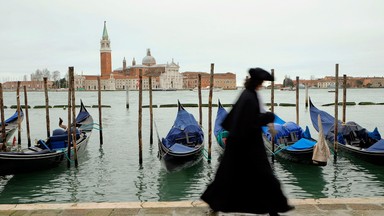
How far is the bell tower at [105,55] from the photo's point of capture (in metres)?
95.7

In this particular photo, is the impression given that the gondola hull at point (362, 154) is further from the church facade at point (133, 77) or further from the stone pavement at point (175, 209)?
the church facade at point (133, 77)

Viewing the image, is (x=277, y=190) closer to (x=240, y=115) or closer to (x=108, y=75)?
(x=240, y=115)

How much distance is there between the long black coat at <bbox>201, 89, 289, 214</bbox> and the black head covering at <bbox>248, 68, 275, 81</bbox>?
10 cm

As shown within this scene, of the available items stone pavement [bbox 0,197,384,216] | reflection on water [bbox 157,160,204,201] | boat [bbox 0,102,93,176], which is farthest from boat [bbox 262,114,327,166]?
boat [bbox 0,102,93,176]

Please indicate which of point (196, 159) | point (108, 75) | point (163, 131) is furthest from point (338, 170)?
point (108, 75)

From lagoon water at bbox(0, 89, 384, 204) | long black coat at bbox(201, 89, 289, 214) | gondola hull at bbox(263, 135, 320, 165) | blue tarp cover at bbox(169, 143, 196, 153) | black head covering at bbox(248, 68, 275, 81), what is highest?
black head covering at bbox(248, 68, 275, 81)

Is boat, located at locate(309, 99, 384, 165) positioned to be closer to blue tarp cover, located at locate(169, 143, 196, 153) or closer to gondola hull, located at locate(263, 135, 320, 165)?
gondola hull, located at locate(263, 135, 320, 165)

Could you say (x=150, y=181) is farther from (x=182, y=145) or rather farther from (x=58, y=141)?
(x=58, y=141)

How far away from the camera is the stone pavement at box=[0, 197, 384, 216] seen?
3.04m

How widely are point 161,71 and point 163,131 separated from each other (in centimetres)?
8992

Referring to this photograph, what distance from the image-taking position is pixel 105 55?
96438 mm

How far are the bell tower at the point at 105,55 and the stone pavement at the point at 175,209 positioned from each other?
9593 centimetres

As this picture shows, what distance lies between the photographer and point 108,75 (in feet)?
323

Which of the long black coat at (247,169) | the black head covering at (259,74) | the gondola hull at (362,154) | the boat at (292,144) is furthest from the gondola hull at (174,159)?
the black head covering at (259,74)
